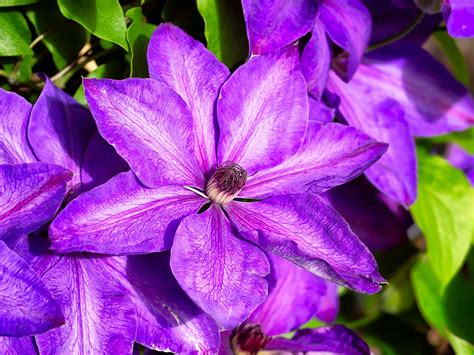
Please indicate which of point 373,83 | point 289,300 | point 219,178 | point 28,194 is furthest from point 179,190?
point 373,83

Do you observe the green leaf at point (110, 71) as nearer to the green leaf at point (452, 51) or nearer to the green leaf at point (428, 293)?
the green leaf at point (452, 51)

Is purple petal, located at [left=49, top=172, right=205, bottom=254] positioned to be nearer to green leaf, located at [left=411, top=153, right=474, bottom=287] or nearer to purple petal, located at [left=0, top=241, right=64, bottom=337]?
purple petal, located at [left=0, top=241, right=64, bottom=337]

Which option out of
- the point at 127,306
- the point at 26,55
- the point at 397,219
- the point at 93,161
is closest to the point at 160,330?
the point at 127,306

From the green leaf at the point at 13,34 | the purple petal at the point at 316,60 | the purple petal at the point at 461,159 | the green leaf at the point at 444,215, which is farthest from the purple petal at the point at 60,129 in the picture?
the purple petal at the point at 461,159

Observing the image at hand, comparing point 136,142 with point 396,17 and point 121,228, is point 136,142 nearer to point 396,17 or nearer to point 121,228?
point 121,228

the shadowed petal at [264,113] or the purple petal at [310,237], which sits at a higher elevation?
the shadowed petal at [264,113]

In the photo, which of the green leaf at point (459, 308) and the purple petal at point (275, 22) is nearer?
the purple petal at point (275, 22)
